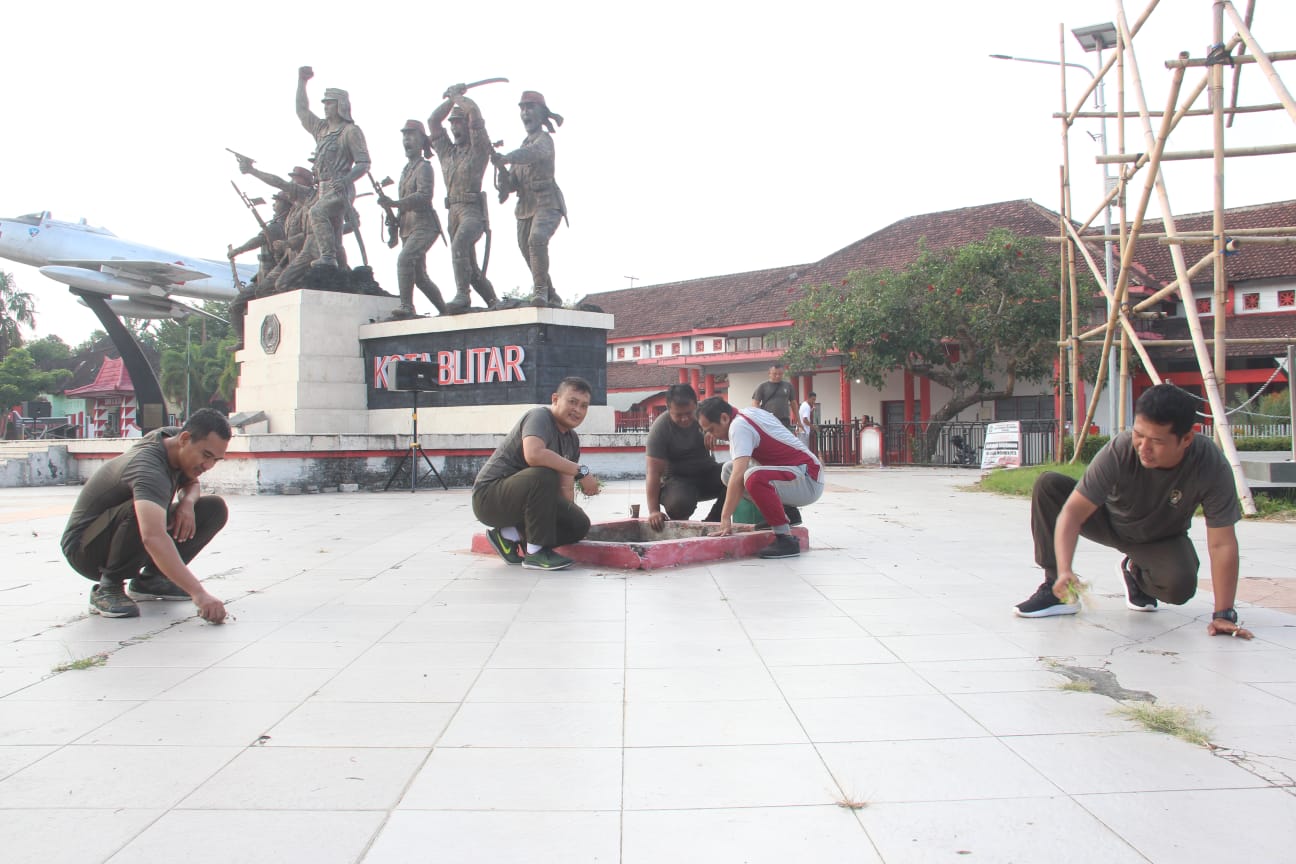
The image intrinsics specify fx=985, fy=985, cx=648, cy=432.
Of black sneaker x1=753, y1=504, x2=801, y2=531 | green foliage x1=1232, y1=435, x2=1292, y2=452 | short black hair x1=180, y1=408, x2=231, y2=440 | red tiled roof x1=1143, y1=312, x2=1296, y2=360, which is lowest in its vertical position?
black sneaker x1=753, y1=504, x2=801, y2=531

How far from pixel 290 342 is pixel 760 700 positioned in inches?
579

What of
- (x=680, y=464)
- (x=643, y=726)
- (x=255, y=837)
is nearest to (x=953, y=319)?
(x=680, y=464)

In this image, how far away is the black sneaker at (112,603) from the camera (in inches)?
185

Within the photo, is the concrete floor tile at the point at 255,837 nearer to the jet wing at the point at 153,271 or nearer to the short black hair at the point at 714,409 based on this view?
the short black hair at the point at 714,409

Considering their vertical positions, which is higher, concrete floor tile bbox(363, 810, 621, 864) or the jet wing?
the jet wing

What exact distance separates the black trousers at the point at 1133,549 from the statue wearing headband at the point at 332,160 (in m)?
14.5

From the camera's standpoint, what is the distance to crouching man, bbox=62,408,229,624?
4.32m

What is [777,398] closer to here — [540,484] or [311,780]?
[540,484]

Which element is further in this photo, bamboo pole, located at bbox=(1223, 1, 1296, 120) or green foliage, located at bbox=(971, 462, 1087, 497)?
green foliage, located at bbox=(971, 462, 1087, 497)

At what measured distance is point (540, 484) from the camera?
18.8ft

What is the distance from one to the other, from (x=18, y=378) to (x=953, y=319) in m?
42.4

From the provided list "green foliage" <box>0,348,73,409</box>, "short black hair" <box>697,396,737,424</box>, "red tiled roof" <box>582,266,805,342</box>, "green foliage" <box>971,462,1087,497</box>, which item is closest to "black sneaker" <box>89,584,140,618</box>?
"short black hair" <box>697,396,737,424</box>

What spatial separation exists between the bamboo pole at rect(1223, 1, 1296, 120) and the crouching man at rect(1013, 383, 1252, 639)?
506 cm

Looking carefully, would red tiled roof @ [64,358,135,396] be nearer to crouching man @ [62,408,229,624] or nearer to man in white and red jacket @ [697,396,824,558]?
crouching man @ [62,408,229,624]
